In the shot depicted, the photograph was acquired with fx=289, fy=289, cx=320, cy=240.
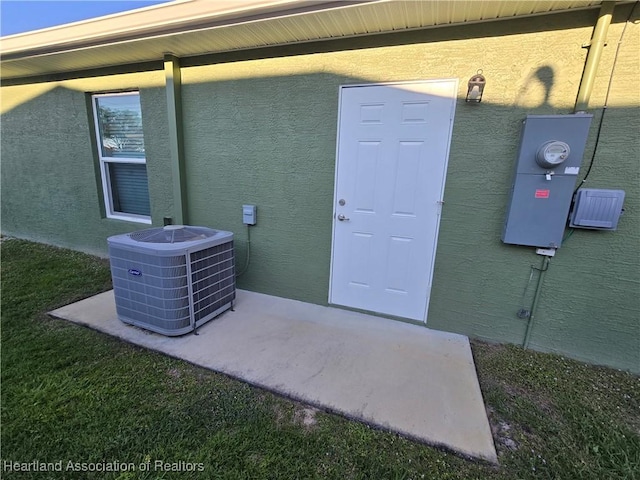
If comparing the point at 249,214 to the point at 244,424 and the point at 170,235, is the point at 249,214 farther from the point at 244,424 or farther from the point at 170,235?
the point at 244,424

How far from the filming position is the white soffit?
196 centimetres

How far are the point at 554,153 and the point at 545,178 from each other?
180 mm

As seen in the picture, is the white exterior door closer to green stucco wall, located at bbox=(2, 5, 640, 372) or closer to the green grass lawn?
green stucco wall, located at bbox=(2, 5, 640, 372)

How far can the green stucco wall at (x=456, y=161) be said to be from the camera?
2.04 metres

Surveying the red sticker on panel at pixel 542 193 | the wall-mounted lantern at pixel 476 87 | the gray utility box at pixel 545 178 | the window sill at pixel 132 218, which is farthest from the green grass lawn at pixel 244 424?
the wall-mounted lantern at pixel 476 87

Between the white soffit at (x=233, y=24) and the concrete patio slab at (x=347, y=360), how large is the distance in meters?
2.51

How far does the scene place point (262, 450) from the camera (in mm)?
1490

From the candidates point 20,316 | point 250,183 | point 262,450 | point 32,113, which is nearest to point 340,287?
point 250,183

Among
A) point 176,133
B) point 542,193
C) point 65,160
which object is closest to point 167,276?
point 176,133

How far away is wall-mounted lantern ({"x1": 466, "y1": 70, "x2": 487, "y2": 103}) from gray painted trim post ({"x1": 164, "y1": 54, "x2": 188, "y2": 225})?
9.53ft

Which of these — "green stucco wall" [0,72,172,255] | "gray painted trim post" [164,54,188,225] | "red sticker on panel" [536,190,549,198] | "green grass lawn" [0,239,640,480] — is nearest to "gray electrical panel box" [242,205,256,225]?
"gray painted trim post" [164,54,188,225]

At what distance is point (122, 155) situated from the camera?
3.95 metres

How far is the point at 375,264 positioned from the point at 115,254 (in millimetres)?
2281

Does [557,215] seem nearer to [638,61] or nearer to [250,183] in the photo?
[638,61]
